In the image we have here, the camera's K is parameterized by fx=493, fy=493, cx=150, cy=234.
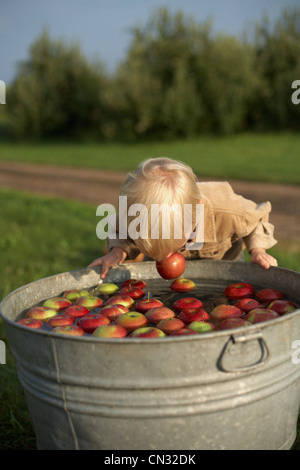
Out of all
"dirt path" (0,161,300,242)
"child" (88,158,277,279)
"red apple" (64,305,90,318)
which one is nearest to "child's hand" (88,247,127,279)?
"child" (88,158,277,279)

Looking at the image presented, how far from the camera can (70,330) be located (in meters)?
1.80

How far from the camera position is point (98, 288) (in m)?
2.43

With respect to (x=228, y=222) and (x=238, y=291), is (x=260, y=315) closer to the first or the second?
(x=238, y=291)

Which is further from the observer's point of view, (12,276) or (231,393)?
(12,276)

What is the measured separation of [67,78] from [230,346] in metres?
31.0

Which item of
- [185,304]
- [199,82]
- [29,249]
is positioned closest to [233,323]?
[185,304]

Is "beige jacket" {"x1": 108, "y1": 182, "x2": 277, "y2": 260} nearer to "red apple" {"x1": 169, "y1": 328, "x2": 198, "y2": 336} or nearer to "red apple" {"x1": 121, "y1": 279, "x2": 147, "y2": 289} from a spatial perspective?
"red apple" {"x1": 121, "y1": 279, "x2": 147, "y2": 289}

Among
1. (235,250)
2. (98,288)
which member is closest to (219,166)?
(235,250)

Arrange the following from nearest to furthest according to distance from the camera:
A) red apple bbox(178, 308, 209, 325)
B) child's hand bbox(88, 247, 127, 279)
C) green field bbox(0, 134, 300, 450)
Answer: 1. red apple bbox(178, 308, 209, 325)
2. child's hand bbox(88, 247, 127, 279)
3. green field bbox(0, 134, 300, 450)

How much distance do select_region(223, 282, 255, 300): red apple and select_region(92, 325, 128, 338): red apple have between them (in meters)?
→ 0.67

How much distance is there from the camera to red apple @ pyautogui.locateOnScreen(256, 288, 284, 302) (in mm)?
2188

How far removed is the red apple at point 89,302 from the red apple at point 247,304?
0.61 m

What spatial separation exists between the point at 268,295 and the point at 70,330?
0.91 metres

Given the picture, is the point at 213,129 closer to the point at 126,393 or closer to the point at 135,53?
A: the point at 135,53
